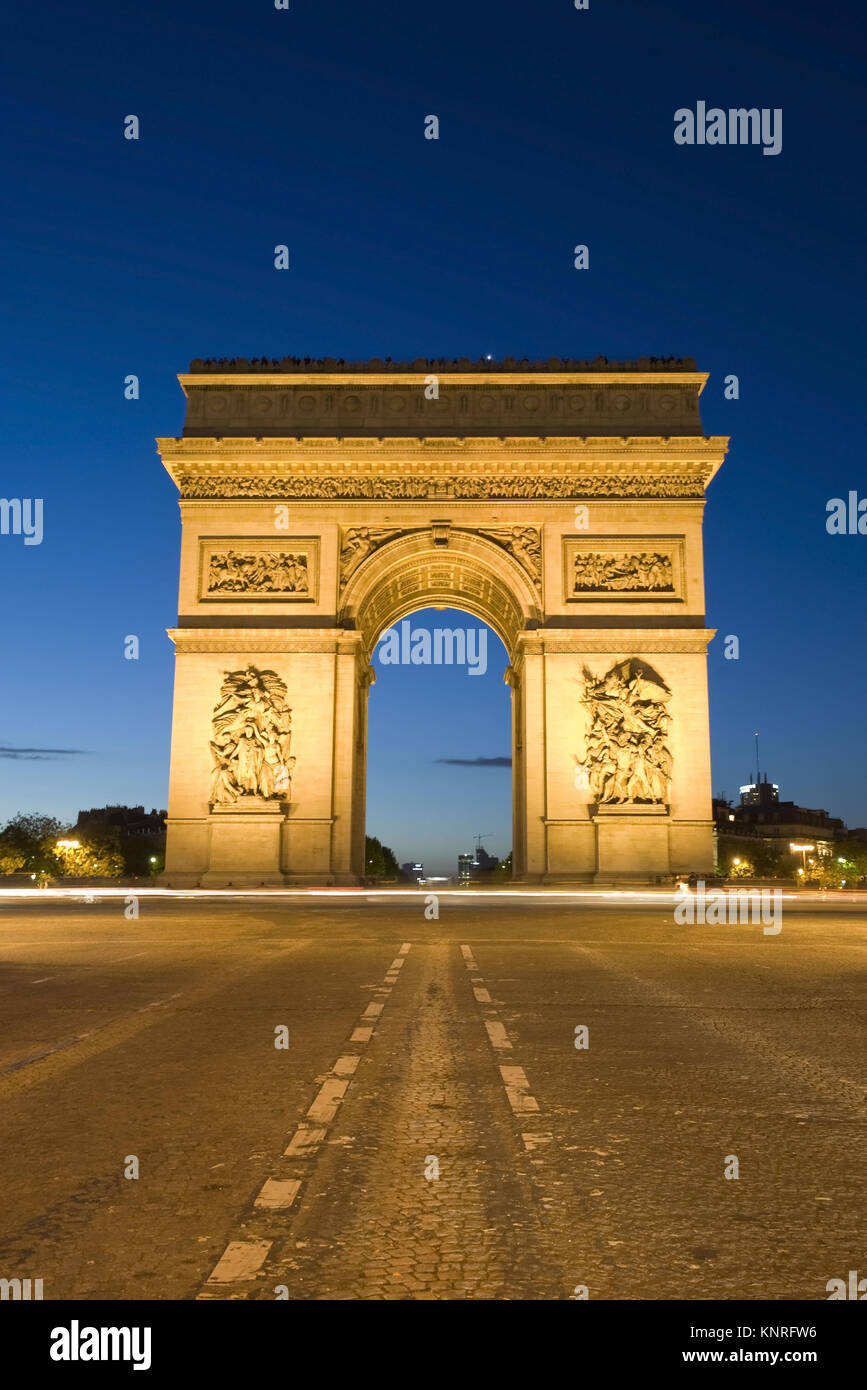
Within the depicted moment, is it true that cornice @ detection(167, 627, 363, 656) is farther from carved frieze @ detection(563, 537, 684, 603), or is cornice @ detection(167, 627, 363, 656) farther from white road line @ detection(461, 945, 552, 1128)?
white road line @ detection(461, 945, 552, 1128)

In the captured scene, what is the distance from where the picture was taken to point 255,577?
37.4 metres

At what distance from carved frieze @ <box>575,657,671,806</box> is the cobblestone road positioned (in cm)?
2454

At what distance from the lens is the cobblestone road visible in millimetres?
3248

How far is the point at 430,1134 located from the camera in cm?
487

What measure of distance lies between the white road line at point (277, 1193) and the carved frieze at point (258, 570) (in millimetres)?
33692

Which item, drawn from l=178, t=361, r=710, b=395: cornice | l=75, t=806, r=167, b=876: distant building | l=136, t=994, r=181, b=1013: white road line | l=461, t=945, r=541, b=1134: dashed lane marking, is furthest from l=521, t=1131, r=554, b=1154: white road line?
l=75, t=806, r=167, b=876: distant building

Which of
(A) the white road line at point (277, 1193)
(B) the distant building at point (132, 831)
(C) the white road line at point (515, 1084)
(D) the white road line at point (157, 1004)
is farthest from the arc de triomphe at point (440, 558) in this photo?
(B) the distant building at point (132, 831)

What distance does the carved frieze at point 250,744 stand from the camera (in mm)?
35688

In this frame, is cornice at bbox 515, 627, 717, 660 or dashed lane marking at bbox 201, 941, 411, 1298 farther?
cornice at bbox 515, 627, 717, 660

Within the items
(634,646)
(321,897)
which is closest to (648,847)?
(634,646)
